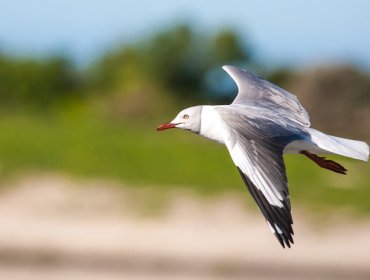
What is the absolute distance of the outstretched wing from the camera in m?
5.72

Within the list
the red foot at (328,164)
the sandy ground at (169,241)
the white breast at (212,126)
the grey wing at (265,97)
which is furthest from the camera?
the sandy ground at (169,241)

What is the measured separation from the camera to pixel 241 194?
13062mm

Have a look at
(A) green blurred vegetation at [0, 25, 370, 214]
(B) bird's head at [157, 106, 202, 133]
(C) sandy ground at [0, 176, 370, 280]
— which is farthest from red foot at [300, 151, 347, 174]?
(A) green blurred vegetation at [0, 25, 370, 214]

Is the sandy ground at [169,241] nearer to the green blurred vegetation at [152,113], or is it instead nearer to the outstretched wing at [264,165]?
the green blurred vegetation at [152,113]

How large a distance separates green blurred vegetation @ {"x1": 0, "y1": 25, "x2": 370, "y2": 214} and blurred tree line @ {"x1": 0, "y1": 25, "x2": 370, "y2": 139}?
0.01 m

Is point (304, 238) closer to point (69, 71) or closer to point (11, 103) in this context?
point (11, 103)

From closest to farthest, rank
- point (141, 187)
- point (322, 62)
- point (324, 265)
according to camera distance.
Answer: point (324, 265)
point (141, 187)
point (322, 62)

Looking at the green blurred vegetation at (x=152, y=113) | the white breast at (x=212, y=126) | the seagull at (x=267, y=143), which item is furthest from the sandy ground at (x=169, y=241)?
the white breast at (x=212, y=126)

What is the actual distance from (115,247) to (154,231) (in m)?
0.35

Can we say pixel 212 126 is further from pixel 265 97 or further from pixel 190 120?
pixel 265 97

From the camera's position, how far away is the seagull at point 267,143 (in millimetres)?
5742

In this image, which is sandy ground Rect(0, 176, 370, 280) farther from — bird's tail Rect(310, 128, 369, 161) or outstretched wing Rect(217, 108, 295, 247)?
outstretched wing Rect(217, 108, 295, 247)

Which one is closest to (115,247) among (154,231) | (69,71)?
(154,231)

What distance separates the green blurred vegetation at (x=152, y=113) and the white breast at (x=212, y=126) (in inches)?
254
